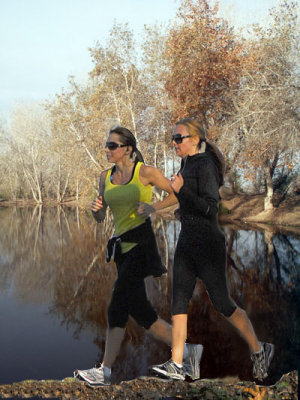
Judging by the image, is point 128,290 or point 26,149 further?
point 26,149

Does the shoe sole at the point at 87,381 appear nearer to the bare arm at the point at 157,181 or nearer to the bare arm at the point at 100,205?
the bare arm at the point at 100,205

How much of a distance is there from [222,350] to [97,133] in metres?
15.1

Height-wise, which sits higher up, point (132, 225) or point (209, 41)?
point (209, 41)

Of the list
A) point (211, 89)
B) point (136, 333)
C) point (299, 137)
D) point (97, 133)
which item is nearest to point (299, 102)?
point (299, 137)

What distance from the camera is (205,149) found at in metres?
3.56

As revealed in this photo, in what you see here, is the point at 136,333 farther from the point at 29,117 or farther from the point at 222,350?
the point at 29,117

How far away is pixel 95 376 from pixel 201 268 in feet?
4.16

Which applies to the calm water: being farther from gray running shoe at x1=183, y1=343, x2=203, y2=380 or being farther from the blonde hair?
the blonde hair

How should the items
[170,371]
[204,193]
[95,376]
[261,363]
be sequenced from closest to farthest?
[204,193]
[170,371]
[95,376]
[261,363]

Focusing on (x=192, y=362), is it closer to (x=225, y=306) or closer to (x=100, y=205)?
(x=225, y=306)

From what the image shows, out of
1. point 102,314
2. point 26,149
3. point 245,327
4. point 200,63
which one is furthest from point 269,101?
point 26,149

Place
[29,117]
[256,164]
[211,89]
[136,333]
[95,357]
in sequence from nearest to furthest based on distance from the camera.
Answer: [95,357], [136,333], [256,164], [211,89], [29,117]

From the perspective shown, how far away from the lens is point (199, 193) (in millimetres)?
3430

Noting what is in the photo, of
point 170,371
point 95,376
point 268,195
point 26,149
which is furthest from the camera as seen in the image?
point 26,149
